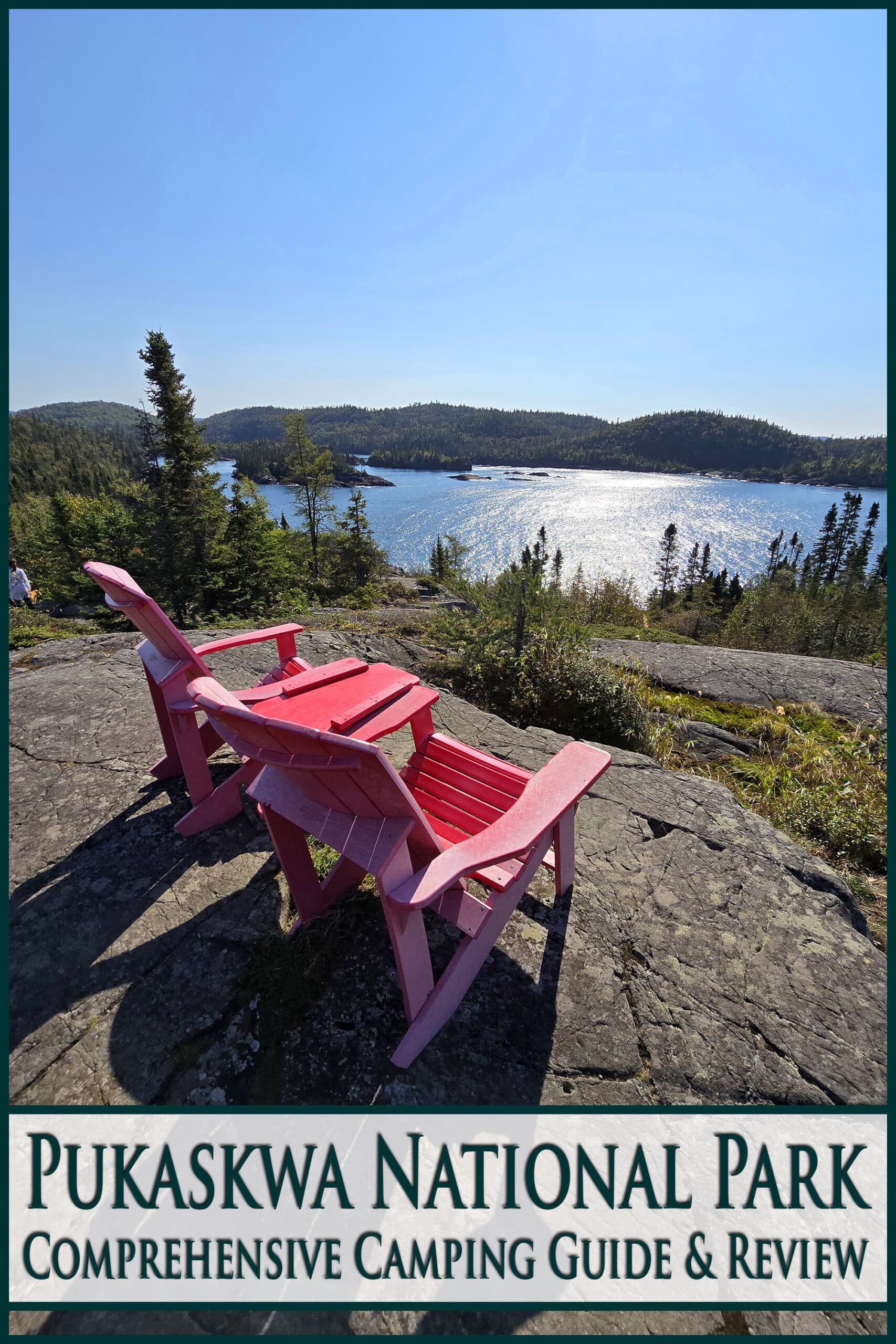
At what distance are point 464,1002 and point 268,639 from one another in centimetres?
274

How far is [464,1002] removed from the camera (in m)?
2.42

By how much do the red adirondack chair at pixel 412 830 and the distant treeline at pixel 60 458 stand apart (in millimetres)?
55198

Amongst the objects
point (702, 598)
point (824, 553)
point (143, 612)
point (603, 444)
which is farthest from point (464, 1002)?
point (603, 444)

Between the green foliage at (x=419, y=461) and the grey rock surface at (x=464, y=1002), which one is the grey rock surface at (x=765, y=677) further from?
the green foliage at (x=419, y=461)

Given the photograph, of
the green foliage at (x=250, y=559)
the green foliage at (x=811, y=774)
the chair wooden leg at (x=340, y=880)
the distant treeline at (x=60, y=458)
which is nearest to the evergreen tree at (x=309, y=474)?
the green foliage at (x=250, y=559)

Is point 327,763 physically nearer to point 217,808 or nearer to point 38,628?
point 217,808

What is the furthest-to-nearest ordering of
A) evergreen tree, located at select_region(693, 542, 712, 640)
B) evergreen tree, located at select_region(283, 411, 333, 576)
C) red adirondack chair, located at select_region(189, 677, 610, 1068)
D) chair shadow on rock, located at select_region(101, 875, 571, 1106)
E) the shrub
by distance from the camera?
evergreen tree, located at select_region(693, 542, 712, 640), evergreen tree, located at select_region(283, 411, 333, 576), the shrub, chair shadow on rock, located at select_region(101, 875, 571, 1106), red adirondack chair, located at select_region(189, 677, 610, 1068)

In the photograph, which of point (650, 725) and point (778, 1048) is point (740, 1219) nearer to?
point (778, 1048)

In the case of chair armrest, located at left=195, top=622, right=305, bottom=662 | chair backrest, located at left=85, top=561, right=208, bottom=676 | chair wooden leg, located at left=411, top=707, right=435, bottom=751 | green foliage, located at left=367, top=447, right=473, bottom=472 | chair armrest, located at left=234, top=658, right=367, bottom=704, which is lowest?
chair wooden leg, located at left=411, top=707, right=435, bottom=751

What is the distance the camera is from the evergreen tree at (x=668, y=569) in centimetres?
5069

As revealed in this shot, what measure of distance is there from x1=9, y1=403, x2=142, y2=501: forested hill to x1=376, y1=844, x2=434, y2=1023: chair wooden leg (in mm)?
55138

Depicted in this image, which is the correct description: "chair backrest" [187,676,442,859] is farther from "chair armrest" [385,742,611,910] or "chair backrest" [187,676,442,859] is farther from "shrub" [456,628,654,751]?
"shrub" [456,628,654,751]

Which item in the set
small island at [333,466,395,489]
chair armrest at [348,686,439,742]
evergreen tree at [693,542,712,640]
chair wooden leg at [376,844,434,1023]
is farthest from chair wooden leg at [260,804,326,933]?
small island at [333,466,395,489]

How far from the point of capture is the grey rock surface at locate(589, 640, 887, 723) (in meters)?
6.96
